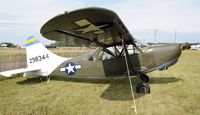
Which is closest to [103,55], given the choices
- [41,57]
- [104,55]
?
[104,55]

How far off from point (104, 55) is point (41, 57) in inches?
125

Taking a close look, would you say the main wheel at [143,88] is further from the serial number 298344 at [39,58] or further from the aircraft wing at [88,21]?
the serial number 298344 at [39,58]

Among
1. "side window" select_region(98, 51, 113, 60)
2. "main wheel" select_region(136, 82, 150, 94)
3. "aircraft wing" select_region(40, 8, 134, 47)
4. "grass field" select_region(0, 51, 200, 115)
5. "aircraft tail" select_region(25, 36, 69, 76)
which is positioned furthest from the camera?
"aircraft tail" select_region(25, 36, 69, 76)

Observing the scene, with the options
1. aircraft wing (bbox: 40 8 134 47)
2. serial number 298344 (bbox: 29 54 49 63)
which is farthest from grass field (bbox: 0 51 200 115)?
aircraft wing (bbox: 40 8 134 47)

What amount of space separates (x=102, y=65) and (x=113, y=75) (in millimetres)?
583

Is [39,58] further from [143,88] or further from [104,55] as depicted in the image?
[143,88]

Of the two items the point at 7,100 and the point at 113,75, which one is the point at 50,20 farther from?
the point at 113,75

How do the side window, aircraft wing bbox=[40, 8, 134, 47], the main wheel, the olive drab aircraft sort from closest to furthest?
aircraft wing bbox=[40, 8, 134, 47], the olive drab aircraft, the main wheel, the side window

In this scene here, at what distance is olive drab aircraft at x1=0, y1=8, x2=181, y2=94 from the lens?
5.00m

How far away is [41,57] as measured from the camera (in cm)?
865

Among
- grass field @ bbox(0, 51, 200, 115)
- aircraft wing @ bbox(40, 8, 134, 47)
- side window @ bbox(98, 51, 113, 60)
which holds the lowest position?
grass field @ bbox(0, 51, 200, 115)

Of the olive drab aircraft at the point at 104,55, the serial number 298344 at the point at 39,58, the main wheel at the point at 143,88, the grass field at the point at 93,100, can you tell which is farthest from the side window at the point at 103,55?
the serial number 298344 at the point at 39,58

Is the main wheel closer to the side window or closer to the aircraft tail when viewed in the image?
the side window

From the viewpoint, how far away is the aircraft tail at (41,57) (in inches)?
328
